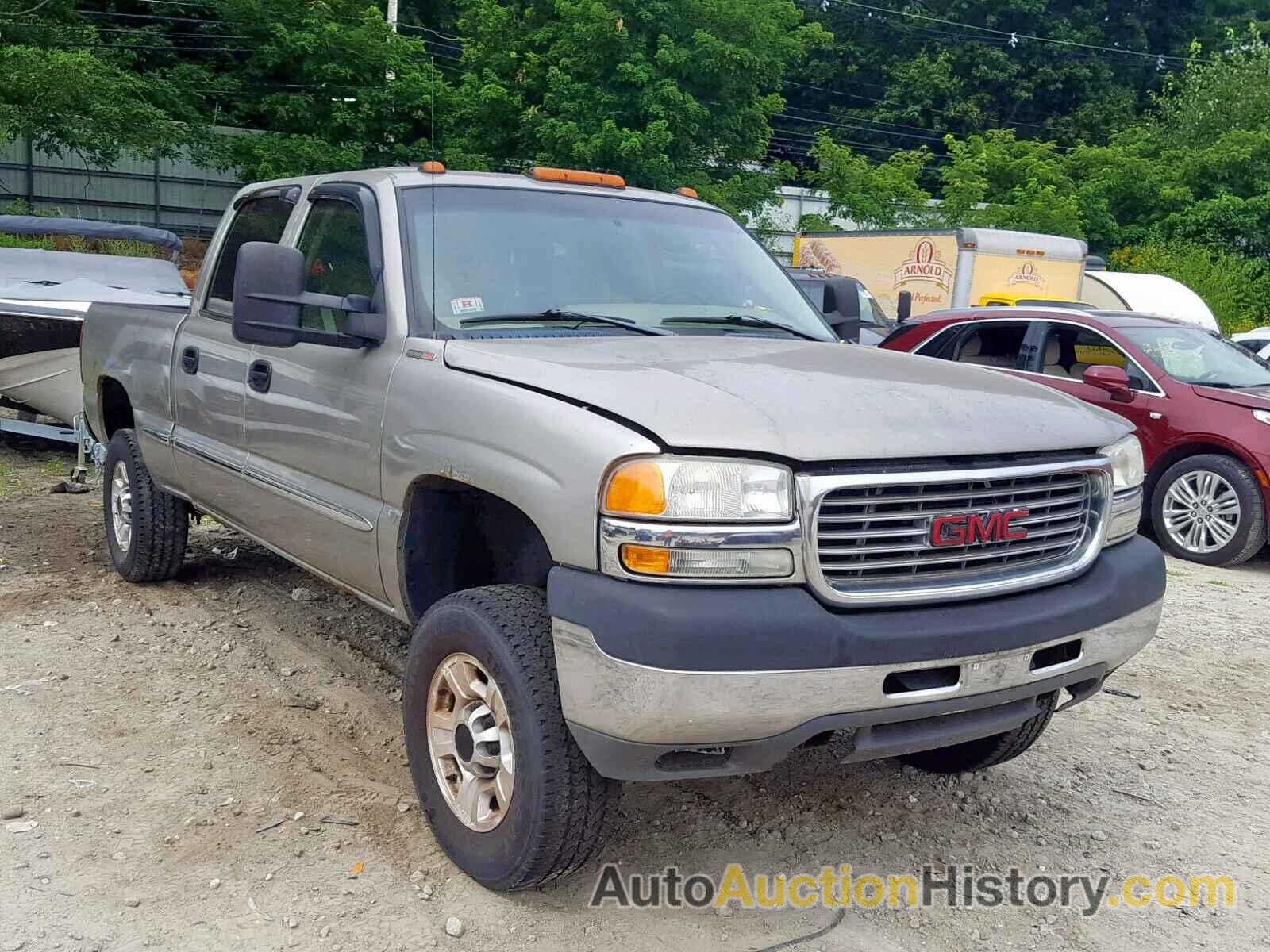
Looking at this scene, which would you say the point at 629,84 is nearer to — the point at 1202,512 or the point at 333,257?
the point at 1202,512

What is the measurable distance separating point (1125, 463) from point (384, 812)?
2437mm

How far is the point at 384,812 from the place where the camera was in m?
3.66

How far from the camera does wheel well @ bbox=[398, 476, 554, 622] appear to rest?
138 inches

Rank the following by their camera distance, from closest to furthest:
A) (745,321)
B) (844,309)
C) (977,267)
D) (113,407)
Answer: (745,321) < (844,309) < (113,407) < (977,267)

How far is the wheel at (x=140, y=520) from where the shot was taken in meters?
5.71

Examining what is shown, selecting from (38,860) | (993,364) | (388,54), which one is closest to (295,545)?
(38,860)

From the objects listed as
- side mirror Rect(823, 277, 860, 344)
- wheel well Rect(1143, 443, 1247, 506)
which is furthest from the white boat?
wheel well Rect(1143, 443, 1247, 506)

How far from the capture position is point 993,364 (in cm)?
891

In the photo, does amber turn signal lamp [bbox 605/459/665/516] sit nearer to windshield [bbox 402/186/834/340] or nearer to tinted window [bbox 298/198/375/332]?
windshield [bbox 402/186/834/340]

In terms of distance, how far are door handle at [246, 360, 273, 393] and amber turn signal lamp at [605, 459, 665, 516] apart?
6.70 ft

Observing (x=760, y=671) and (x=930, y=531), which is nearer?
(x=760, y=671)

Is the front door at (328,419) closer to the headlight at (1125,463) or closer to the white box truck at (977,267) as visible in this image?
the headlight at (1125,463)

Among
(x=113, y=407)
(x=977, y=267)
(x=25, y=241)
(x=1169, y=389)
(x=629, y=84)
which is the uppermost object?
(x=629, y=84)

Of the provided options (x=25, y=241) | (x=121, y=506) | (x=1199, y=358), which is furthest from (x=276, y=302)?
(x=25, y=241)
